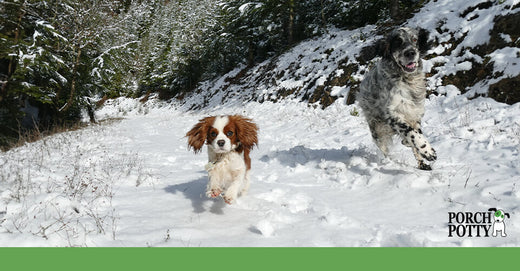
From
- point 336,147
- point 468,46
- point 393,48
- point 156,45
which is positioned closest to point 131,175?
point 336,147

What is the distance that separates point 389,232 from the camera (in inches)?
110

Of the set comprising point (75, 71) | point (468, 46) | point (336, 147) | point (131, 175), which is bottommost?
point (336, 147)

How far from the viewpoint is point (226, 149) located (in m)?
3.68

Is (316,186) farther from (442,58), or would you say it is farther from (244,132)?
(442,58)

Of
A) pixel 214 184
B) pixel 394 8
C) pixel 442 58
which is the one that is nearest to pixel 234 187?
pixel 214 184

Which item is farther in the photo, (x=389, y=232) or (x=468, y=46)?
(x=468, y=46)

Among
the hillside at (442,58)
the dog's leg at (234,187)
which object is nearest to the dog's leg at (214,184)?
the dog's leg at (234,187)

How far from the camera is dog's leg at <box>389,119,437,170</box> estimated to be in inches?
178

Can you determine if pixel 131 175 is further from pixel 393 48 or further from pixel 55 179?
pixel 393 48

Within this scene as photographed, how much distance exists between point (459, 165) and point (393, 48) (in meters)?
2.26

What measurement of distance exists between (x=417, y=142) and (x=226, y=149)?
3164 millimetres

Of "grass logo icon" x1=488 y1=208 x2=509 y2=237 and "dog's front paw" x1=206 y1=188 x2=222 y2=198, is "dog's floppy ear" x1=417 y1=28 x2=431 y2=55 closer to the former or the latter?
"grass logo icon" x1=488 y1=208 x2=509 y2=237

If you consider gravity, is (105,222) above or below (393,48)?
below

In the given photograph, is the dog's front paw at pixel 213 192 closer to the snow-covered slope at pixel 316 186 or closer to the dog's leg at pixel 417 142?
the snow-covered slope at pixel 316 186
